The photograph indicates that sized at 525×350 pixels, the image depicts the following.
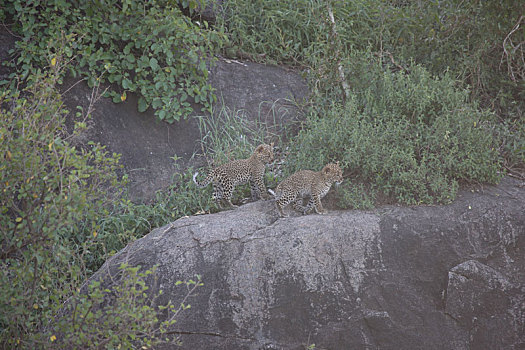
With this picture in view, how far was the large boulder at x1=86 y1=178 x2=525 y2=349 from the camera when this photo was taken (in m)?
5.60

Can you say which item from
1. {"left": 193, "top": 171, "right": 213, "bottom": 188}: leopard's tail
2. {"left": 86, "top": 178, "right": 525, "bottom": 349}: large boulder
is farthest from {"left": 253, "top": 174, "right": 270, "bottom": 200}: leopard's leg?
{"left": 86, "top": 178, "right": 525, "bottom": 349}: large boulder

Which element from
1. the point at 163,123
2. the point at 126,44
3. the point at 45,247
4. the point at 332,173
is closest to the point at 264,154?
the point at 332,173

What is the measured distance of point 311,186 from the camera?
645 centimetres

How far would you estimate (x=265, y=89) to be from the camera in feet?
31.7

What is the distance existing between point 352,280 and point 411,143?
2.06 meters

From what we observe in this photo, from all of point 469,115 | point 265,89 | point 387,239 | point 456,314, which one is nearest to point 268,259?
point 387,239

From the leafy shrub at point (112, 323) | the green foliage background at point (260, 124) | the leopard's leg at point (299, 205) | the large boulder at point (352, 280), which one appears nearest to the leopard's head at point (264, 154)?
the green foliage background at point (260, 124)

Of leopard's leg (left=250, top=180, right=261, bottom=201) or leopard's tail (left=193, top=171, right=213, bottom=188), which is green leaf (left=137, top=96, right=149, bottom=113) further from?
leopard's leg (left=250, top=180, right=261, bottom=201)

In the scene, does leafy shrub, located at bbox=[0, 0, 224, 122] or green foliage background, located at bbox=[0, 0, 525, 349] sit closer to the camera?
green foliage background, located at bbox=[0, 0, 525, 349]

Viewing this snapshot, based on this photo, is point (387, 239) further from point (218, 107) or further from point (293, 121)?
point (218, 107)

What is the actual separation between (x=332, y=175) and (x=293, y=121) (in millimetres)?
2836

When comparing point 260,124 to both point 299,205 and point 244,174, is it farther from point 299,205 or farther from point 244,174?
point 299,205

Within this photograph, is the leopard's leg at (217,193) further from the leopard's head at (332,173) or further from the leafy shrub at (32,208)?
the leafy shrub at (32,208)

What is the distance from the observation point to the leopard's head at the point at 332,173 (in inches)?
252
